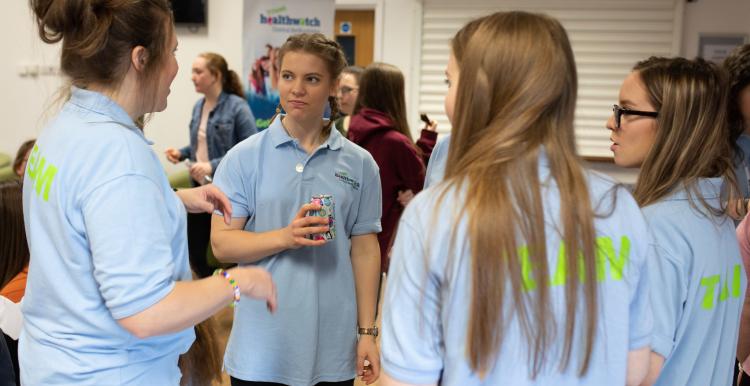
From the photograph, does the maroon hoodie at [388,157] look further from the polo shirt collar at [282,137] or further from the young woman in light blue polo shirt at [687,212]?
the young woman in light blue polo shirt at [687,212]

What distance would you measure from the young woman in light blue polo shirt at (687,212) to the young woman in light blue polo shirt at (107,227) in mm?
837

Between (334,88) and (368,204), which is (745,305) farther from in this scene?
(334,88)

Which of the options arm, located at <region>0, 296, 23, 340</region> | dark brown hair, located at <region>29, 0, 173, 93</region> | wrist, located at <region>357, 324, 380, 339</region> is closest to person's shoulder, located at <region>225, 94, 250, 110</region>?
arm, located at <region>0, 296, 23, 340</region>

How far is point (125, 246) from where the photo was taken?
1.15m

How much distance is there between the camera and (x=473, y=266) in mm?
1012

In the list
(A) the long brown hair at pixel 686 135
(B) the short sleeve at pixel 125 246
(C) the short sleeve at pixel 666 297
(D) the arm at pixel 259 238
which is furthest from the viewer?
(D) the arm at pixel 259 238

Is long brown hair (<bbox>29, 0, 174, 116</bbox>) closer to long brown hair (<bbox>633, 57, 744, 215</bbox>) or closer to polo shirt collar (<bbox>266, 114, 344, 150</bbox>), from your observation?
polo shirt collar (<bbox>266, 114, 344, 150</bbox>)

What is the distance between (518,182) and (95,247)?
73cm

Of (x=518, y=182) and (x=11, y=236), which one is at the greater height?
(x=518, y=182)

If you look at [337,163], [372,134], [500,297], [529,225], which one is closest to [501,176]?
[529,225]

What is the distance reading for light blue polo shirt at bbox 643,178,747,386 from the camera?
138 cm

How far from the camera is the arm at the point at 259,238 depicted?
1.69 metres

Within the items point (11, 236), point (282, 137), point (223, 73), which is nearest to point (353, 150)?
point (282, 137)

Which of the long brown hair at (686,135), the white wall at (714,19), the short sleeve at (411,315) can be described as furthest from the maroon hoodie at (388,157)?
the white wall at (714,19)
